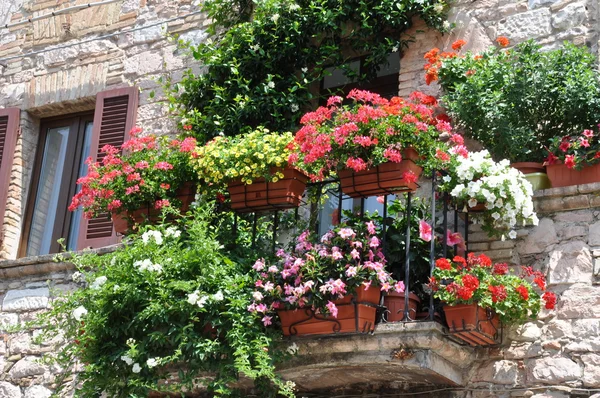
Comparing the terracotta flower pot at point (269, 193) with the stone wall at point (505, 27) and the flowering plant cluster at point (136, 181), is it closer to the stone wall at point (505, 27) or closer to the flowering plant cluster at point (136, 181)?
the flowering plant cluster at point (136, 181)

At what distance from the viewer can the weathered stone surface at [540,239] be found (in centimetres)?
689

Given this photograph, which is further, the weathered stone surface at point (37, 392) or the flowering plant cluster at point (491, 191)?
the weathered stone surface at point (37, 392)

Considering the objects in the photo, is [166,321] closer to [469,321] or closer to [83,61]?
[469,321]

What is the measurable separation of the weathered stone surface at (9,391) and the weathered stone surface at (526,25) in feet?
14.8

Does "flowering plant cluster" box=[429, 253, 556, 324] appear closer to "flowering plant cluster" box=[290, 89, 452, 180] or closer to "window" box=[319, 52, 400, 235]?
"flowering plant cluster" box=[290, 89, 452, 180]

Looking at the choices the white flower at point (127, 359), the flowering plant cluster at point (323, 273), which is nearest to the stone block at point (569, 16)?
the flowering plant cluster at point (323, 273)

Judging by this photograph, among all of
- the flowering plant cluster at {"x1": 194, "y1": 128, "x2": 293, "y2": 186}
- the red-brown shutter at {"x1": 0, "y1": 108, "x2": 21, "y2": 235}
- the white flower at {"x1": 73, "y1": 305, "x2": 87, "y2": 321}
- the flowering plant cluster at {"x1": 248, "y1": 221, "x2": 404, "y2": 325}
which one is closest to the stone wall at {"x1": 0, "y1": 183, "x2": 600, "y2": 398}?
the flowering plant cluster at {"x1": 248, "y1": 221, "x2": 404, "y2": 325}

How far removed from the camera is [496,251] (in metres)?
7.05

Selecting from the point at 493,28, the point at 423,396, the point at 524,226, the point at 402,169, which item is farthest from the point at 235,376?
the point at 493,28

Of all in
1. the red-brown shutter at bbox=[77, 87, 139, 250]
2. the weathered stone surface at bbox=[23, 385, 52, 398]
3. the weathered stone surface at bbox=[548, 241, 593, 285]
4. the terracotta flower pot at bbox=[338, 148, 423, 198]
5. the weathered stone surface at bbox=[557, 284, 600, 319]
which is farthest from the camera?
the red-brown shutter at bbox=[77, 87, 139, 250]

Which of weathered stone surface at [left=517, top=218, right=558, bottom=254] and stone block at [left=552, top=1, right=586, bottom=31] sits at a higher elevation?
stone block at [left=552, top=1, right=586, bottom=31]

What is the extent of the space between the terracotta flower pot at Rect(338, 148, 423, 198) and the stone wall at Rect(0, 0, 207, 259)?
2.67m

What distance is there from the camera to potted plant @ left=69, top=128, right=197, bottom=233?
25.7ft

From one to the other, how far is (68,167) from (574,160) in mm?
4677
